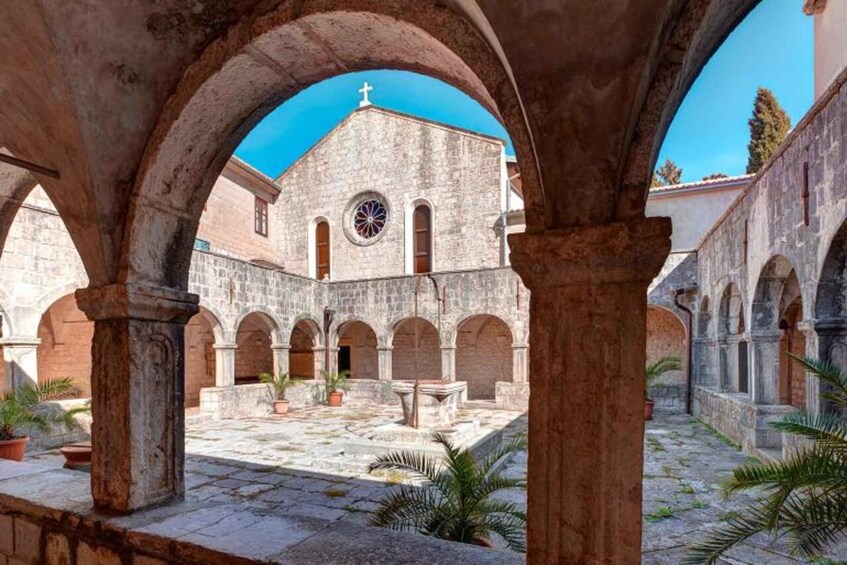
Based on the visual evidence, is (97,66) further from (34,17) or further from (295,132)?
(295,132)

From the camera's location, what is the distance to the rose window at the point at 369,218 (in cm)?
1691

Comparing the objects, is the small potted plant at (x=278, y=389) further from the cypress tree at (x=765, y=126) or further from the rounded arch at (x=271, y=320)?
the cypress tree at (x=765, y=126)

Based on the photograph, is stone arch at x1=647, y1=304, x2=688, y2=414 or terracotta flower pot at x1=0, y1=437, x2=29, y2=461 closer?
terracotta flower pot at x1=0, y1=437, x2=29, y2=461

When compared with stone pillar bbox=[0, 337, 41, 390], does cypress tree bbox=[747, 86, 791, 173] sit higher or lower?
higher

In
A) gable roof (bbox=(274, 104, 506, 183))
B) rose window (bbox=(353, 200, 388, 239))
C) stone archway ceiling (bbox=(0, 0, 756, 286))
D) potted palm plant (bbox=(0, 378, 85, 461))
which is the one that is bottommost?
potted palm plant (bbox=(0, 378, 85, 461))

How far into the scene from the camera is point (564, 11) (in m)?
1.42

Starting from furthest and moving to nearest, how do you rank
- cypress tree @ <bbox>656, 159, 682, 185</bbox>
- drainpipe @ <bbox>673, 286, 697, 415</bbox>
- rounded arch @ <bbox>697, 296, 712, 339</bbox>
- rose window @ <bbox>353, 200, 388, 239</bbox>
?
cypress tree @ <bbox>656, 159, 682, 185</bbox> < rose window @ <bbox>353, 200, 388, 239</bbox> < drainpipe @ <bbox>673, 286, 697, 415</bbox> < rounded arch @ <bbox>697, 296, 712, 339</bbox>

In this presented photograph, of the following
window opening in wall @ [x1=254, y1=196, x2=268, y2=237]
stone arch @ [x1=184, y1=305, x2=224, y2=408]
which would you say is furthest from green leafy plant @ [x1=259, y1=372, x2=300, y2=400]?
window opening in wall @ [x1=254, y1=196, x2=268, y2=237]

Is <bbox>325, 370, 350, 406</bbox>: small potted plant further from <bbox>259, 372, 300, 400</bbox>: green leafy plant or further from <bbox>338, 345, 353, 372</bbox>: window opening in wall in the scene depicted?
<bbox>338, 345, 353, 372</bbox>: window opening in wall

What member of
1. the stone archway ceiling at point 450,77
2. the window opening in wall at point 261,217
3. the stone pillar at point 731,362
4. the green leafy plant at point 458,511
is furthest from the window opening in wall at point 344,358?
the stone archway ceiling at point 450,77

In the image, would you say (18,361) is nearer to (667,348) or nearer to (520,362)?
(520,362)

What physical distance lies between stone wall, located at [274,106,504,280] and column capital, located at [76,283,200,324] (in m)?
13.1

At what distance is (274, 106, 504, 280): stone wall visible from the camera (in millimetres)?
15531

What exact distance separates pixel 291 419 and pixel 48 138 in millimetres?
9329
